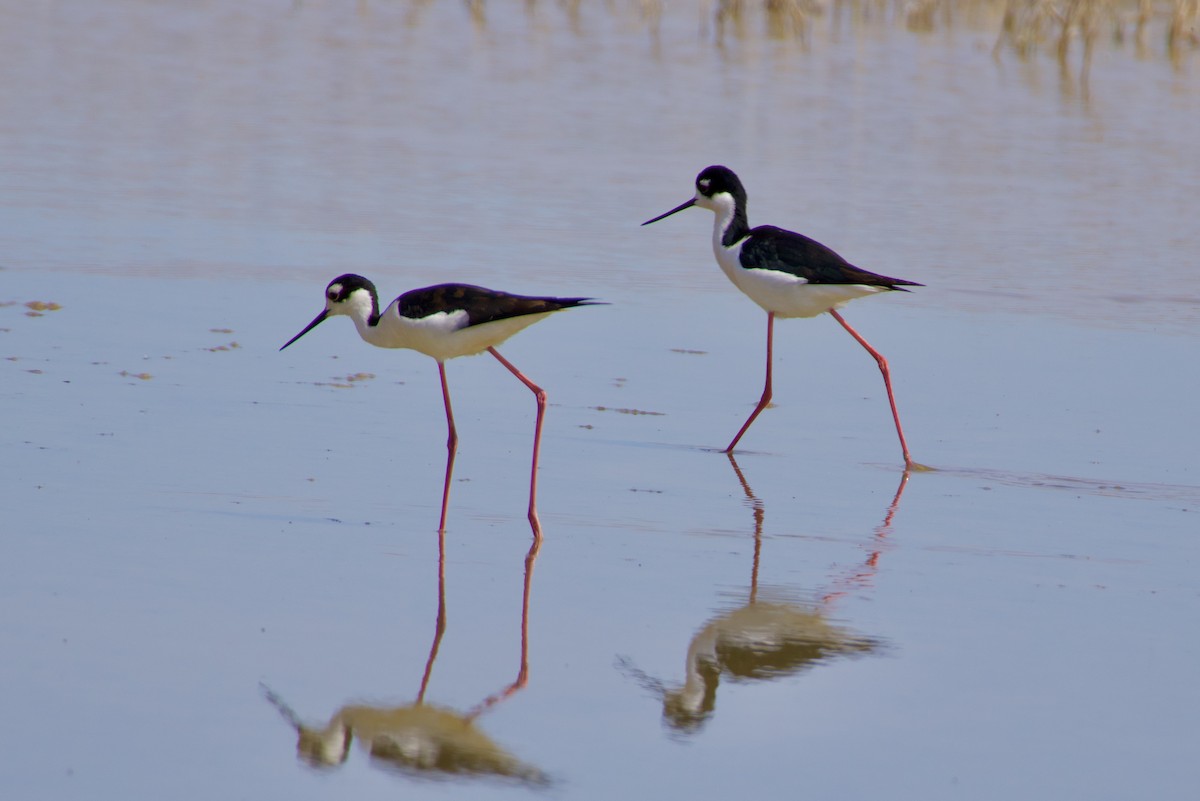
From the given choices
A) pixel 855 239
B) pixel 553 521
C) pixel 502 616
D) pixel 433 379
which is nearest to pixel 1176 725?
pixel 502 616

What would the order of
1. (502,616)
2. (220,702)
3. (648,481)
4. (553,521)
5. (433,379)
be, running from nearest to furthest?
(220,702)
(502,616)
(553,521)
(648,481)
(433,379)

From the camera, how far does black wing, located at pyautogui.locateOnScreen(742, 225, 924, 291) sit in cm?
659

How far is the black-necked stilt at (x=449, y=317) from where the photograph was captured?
5.41 m

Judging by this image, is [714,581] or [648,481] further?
[648,481]

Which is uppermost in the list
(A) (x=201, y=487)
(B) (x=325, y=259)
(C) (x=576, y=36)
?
(A) (x=201, y=487)

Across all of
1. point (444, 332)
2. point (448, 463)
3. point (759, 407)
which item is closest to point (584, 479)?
point (448, 463)

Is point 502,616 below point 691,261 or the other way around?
the other way around

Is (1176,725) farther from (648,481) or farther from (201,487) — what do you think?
(201,487)

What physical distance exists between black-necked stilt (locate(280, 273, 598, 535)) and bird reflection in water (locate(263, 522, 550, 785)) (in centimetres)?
165

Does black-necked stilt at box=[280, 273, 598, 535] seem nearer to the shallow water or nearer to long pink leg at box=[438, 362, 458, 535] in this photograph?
long pink leg at box=[438, 362, 458, 535]

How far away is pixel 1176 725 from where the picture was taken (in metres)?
3.79

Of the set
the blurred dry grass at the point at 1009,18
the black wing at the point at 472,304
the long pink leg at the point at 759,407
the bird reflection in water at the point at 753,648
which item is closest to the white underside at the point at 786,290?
the long pink leg at the point at 759,407

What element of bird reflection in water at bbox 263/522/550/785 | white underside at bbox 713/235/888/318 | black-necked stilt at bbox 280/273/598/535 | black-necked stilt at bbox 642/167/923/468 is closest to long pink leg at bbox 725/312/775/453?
black-necked stilt at bbox 642/167/923/468

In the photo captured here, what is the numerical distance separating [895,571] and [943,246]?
5.81m
